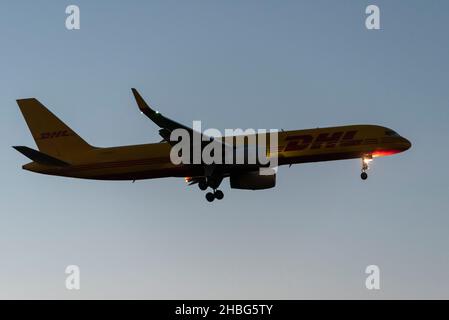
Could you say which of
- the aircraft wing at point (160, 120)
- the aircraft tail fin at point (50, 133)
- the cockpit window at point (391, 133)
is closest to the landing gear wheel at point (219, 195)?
the aircraft wing at point (160, 120)

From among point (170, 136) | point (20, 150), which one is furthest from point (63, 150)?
point (170, 136)

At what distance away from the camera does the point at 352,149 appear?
5256 cm

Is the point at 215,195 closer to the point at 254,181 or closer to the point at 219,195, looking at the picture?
the point at 219,195

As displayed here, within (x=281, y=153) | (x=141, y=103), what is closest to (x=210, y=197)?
(x=281, y=153)

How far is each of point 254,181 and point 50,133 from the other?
57.7 ft

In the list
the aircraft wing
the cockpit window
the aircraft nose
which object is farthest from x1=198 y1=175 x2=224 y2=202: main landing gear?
the aircraft nose

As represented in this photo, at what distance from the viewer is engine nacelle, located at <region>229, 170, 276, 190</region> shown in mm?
55219

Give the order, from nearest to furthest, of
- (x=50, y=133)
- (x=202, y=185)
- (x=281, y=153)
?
(x=281, y=153), (x=202, y=185), (x=50, y=133)

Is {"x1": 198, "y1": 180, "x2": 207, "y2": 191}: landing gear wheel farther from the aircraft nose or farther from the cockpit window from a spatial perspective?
the aircraft nose

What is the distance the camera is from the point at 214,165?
5272 cm

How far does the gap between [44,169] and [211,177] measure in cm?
1315
